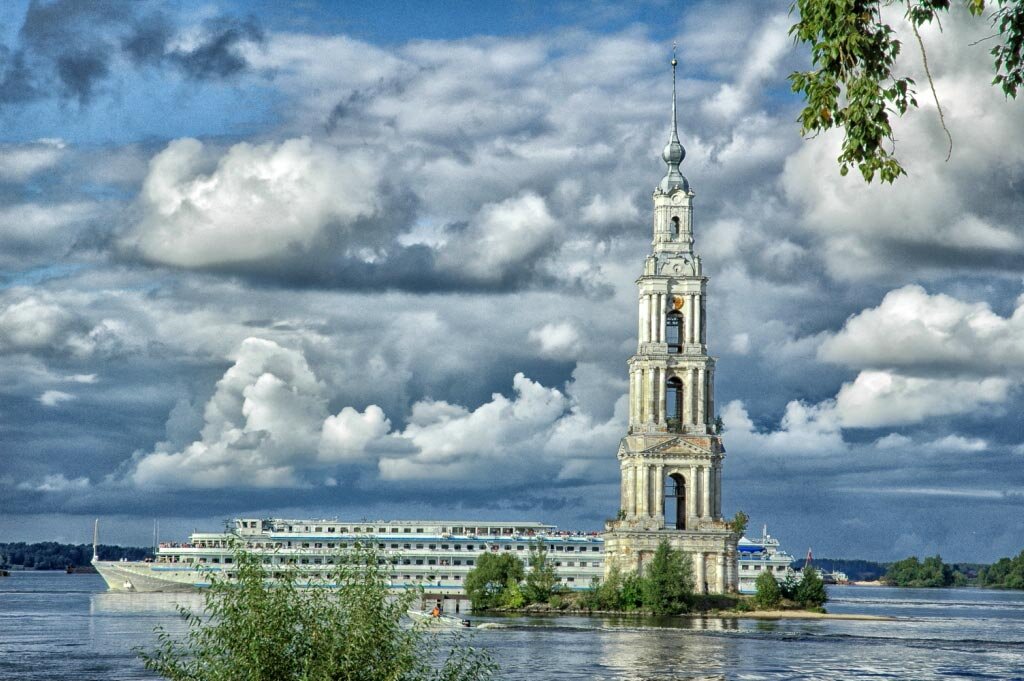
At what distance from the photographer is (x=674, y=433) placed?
582ft

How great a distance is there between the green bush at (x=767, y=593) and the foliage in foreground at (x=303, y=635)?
5215 inches

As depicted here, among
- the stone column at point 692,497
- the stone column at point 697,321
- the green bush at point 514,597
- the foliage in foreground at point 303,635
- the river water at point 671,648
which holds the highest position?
the stone column at point 697,321

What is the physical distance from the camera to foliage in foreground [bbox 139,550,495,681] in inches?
1719

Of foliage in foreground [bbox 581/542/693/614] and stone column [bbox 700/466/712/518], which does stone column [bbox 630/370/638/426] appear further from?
foliage in foreground [bbox 581/542/693/614]

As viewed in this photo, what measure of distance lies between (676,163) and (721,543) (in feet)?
156

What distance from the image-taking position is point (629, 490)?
17800 centimetres

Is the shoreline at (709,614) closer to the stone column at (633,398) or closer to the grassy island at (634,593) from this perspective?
the grassy island at (634,593)

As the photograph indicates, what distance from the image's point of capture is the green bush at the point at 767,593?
17388 cm

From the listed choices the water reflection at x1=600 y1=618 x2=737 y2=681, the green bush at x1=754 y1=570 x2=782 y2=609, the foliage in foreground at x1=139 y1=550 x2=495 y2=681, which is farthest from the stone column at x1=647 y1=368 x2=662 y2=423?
the foliage in foreground at x1=139 y1=550 x2=495 y2=681

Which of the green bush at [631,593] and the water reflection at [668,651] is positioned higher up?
the green bush at [631,593]

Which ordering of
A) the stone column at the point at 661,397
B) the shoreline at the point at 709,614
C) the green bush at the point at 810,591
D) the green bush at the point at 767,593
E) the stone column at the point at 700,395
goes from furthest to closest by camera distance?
the green bush at the point at 810,591, the stone column at the point at 700,395, the stone column at the point at 661,397, the green bush at the point at 767,593, the shoreline at the point at 709,614

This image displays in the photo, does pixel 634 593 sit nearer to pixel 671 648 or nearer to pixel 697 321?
pixel 697 321

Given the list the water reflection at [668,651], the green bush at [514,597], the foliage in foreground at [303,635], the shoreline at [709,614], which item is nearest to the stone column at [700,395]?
the shoreline at [709,614]

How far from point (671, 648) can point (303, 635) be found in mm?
78786
